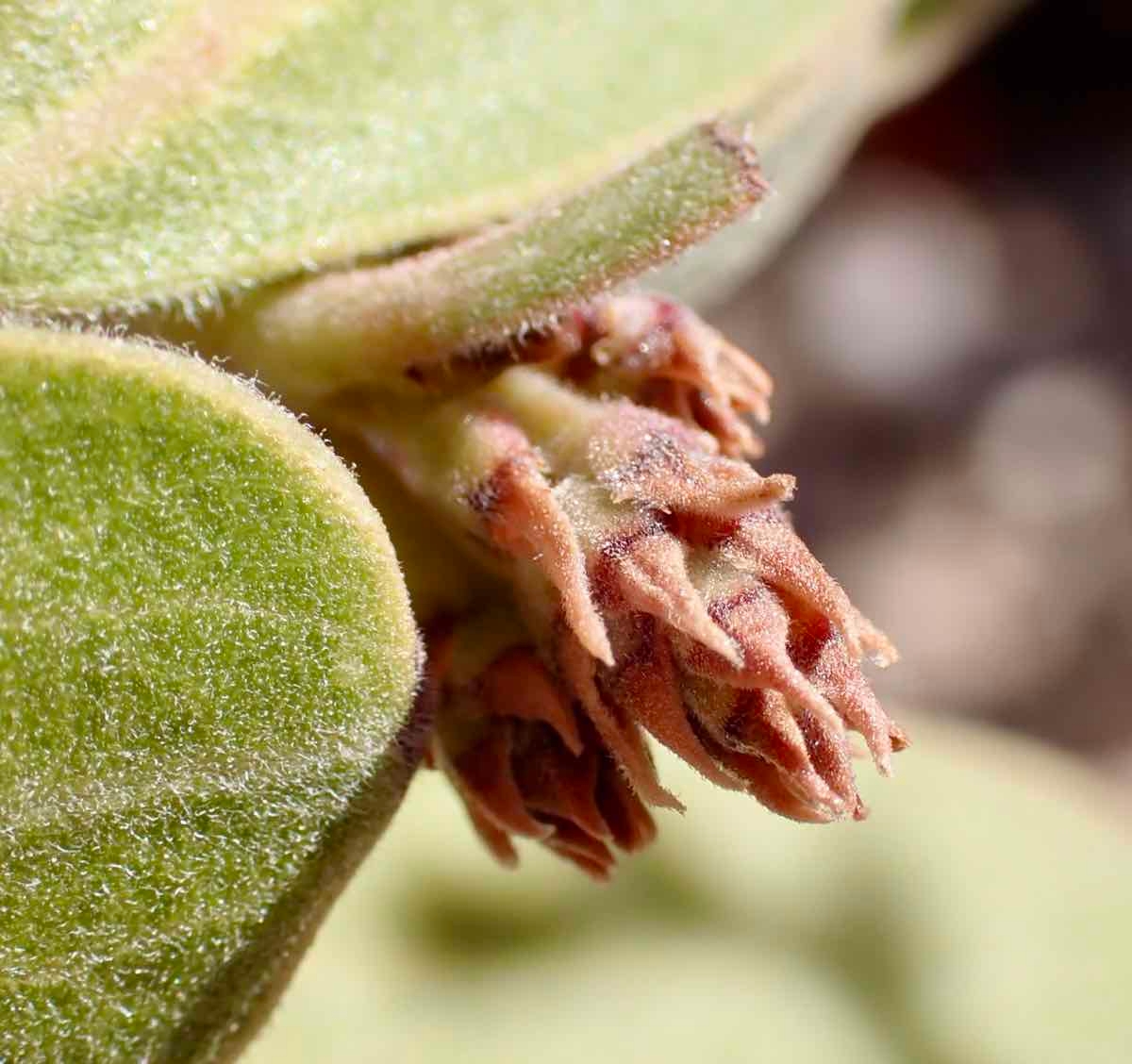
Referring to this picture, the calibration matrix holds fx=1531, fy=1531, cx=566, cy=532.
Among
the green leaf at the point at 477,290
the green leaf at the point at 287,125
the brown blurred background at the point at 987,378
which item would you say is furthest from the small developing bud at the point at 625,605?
the brown blurred background at the point at 987,378

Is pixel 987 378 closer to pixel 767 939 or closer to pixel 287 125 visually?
pixel 767 939

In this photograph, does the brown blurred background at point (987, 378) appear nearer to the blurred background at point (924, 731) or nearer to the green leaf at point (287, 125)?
the blurred background at point (924, 731)

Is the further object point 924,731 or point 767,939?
point 924,731

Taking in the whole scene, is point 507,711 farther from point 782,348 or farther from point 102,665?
point 782,348

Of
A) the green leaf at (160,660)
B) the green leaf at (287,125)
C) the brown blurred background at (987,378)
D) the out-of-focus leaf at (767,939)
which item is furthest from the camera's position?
the brown blurred background at (987,378)

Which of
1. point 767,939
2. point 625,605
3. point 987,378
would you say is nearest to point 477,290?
point 625,605

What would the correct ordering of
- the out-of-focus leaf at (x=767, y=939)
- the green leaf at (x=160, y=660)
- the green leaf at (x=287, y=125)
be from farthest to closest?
the out-of-focus leaf at (x=767, y=939) < the green leaf at (x=287, y=125) < the green leaf at (x=160, y=660)
